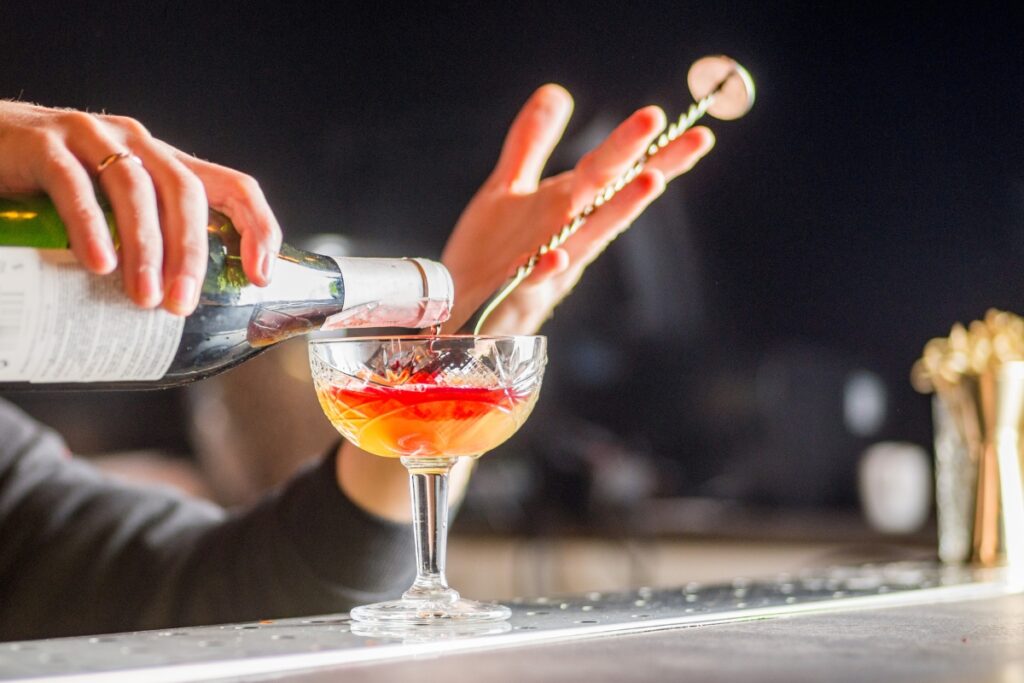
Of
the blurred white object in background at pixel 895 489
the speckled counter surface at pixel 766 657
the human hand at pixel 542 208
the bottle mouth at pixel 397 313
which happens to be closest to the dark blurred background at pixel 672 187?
the blurred white object in background at pixel 895 489

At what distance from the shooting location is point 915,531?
89.7 inches

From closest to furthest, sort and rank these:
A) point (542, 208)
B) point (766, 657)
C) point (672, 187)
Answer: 1. point (766, 657)
2. point (542, 208)
3. point (672, 187)

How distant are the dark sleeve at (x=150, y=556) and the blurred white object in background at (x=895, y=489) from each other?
4.87 feet

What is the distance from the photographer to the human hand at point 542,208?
36.0 inches

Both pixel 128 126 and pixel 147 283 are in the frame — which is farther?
pixel 128 126

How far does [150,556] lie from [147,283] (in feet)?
2.24

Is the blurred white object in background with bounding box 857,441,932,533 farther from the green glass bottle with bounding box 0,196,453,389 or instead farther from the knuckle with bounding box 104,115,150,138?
the knuckle with bounding box 104,115,150,138

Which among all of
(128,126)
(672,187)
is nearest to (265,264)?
(128,126)

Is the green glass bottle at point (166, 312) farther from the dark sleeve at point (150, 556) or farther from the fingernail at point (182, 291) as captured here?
the dark sleeve at point (150, 556)

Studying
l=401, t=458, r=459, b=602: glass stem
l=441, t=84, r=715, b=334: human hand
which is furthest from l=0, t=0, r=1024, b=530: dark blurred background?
l=401, t=458, r=459, b=602: glass stem

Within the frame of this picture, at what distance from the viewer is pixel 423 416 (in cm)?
71

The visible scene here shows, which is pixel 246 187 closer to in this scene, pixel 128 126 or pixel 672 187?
pixel 128 126

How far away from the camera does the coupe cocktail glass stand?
708 mm

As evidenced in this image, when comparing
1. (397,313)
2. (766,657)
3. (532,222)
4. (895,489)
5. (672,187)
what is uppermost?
(672,187)
